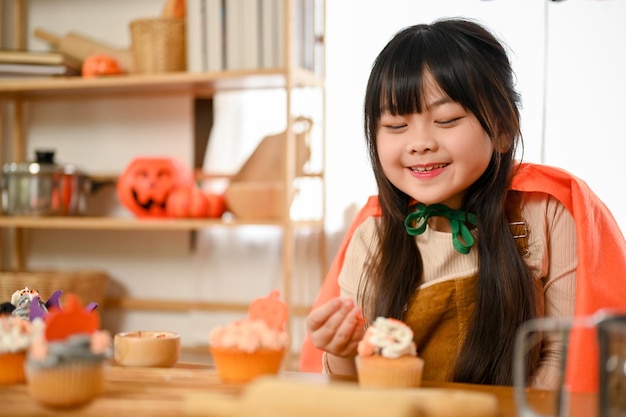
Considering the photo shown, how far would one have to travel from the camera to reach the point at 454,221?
1155 mm

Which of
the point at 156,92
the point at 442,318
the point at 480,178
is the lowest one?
the point at 442,318

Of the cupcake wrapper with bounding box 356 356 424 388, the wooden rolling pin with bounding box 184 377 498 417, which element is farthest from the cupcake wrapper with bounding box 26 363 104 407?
the cupcake wrapper with bounding box 356 356 424 388

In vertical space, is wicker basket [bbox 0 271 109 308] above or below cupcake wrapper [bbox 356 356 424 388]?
below

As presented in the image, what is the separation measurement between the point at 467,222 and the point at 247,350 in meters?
0.57

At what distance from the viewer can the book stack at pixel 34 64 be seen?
2.43 m

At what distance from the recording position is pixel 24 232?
2.80m

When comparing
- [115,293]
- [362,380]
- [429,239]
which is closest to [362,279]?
[429,239]

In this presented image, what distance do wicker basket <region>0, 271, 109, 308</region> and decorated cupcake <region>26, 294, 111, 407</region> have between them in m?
1.75

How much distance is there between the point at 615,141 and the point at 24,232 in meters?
2.14

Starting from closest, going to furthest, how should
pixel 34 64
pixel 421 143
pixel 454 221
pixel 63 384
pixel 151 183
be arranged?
pixel 63 384
pixel 421 143
pixel 454 221
pixel 151 183
pixel 34 64

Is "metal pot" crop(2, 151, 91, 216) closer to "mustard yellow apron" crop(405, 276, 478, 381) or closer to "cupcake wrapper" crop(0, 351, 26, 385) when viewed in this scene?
"mustard yellow apron" crop(405, 276, 478, 381)

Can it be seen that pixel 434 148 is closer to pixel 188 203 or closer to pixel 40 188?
pixel 188 203

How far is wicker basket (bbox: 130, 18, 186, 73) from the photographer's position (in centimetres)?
232

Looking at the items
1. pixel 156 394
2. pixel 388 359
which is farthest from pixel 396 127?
pixel 156 394
